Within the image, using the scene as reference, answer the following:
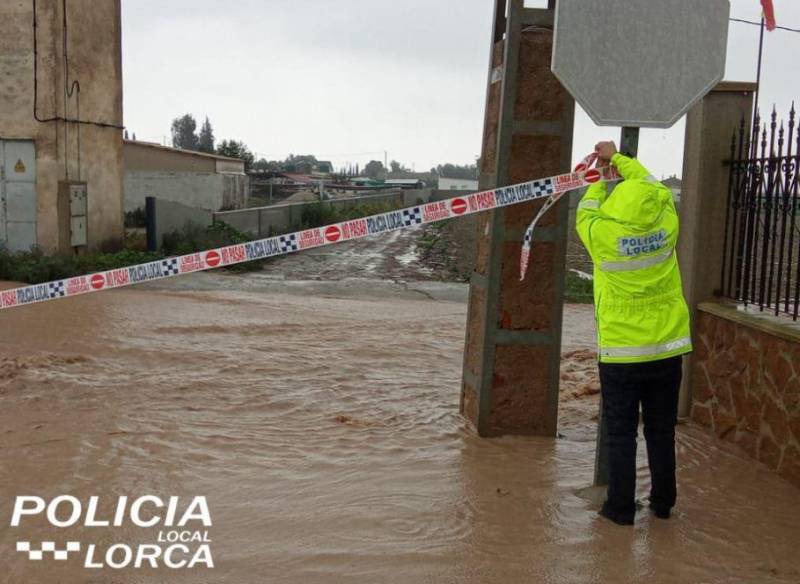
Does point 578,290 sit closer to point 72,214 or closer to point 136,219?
point 72,214

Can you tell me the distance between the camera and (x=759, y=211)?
6.57 metres

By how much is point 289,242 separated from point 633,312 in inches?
110

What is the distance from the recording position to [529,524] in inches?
194

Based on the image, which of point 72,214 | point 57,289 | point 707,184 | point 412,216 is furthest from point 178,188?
point 412,216

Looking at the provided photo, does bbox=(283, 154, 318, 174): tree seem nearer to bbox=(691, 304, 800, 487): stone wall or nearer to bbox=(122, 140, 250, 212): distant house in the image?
bbox=(122, 140, 250, 212): distant house

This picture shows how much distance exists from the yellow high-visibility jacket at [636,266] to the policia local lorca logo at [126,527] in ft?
7.44

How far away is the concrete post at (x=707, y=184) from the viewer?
22.9 feet

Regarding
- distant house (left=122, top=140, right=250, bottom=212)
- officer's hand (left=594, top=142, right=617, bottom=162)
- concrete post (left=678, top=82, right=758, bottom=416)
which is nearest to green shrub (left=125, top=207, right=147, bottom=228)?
distant house (left=122, top=140, right=250, bottom=212)

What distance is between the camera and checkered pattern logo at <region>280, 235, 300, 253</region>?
258 inches

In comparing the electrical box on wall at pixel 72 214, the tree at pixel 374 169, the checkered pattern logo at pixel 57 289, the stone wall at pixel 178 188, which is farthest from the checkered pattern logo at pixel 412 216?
the tree at pixel 374 169

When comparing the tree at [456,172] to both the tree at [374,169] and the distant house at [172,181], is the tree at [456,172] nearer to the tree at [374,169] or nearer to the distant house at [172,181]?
the tree at [374,169]

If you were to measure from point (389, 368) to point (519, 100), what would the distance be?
12.2ft

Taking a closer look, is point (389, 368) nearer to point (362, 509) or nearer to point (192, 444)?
point (192, 444)

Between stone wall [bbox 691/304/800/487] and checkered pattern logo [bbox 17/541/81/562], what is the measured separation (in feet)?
13.5
